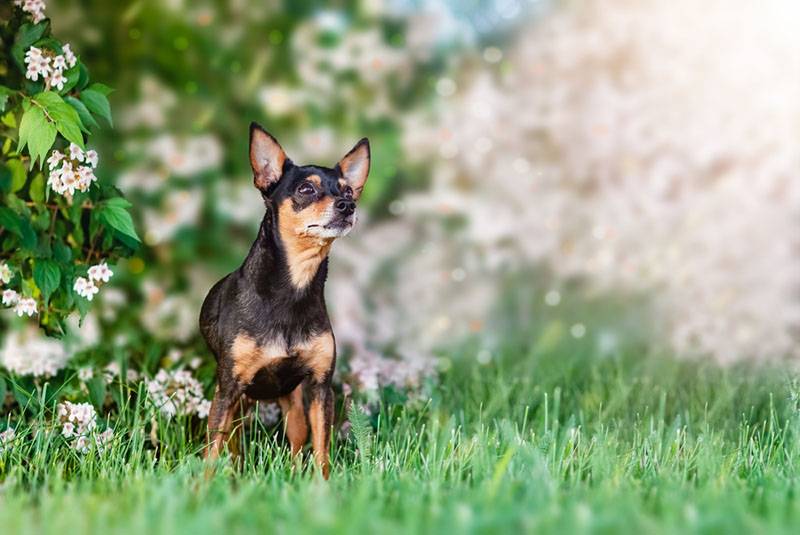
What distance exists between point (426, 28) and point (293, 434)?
4.18 metres

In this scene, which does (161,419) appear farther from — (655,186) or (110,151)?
(655,186)

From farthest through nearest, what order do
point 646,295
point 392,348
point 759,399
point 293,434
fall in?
point 646,295 → point 392,348 → point 759,399 → point 293,434

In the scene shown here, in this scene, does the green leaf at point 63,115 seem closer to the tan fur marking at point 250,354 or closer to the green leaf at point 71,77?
the green leaf at point 71,77

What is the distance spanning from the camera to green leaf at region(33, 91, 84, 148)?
12.0 feet

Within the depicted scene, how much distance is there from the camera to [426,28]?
755 cm

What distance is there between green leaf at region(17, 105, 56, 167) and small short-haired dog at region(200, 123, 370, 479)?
715 millimetres

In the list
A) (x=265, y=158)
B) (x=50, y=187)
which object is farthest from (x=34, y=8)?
(x=265, y=158)

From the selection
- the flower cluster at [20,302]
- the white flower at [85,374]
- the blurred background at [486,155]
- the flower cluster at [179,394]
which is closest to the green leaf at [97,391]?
the white flower at [85,374]

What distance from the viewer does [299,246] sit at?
388cm

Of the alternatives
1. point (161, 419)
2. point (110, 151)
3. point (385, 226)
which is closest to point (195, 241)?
point (110, 151)

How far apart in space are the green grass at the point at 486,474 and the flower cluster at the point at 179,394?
8 centimetres

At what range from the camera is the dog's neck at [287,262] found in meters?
3.89

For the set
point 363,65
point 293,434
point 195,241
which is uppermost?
point 363,65

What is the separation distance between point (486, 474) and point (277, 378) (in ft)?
3.10
